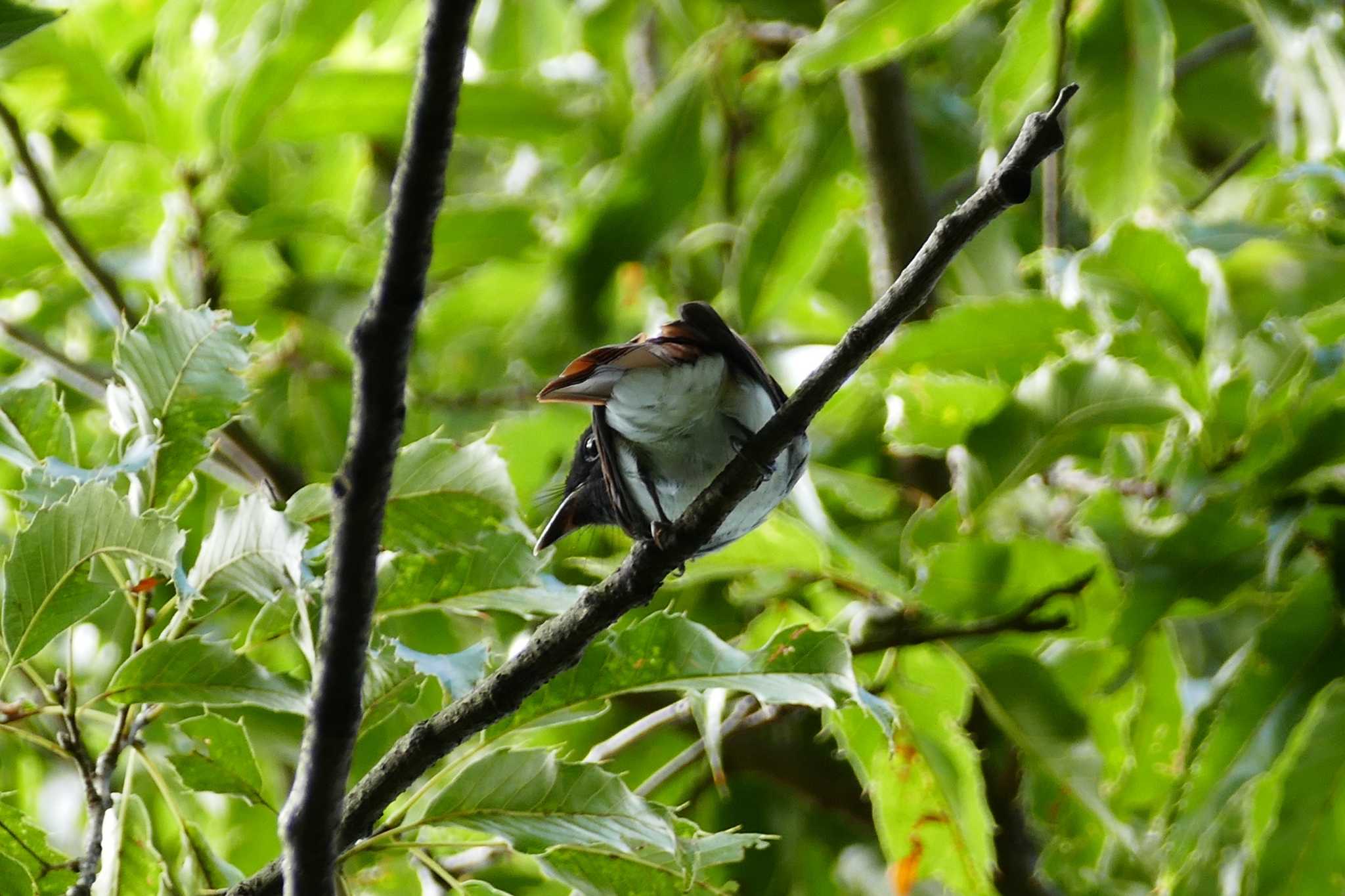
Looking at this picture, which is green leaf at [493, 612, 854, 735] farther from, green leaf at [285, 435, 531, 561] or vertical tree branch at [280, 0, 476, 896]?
vertical tree branch at [280, 0, 476, 896]

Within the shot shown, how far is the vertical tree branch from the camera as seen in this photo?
0.70 meters

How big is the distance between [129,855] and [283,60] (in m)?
1.70

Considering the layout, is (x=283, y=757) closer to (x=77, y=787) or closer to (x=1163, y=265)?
(x=77, y=787)

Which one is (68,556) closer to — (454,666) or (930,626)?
(454,666)

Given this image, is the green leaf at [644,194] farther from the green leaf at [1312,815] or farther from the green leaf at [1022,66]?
the green leaf at [1312,815]

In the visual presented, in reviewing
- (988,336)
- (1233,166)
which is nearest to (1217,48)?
(1233,166)

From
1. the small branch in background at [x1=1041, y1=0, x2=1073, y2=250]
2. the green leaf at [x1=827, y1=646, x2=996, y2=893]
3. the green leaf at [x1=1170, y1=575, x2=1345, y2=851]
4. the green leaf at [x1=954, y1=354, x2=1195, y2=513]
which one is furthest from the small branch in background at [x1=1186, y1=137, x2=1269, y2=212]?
the green leaf at [x1=827, y1=646, x2=996, y2=893]

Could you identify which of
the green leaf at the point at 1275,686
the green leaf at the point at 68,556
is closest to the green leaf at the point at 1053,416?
the green leaf at the point at 1275,686

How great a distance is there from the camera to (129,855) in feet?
4.64

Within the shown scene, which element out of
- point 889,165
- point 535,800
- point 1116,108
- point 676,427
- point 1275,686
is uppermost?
point 889,165

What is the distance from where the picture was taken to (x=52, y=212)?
2248 millimetres

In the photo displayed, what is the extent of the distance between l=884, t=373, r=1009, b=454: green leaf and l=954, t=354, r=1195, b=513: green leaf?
21 millimetres

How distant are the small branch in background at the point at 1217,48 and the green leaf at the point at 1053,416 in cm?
137

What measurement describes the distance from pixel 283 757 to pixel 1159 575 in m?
1.61
